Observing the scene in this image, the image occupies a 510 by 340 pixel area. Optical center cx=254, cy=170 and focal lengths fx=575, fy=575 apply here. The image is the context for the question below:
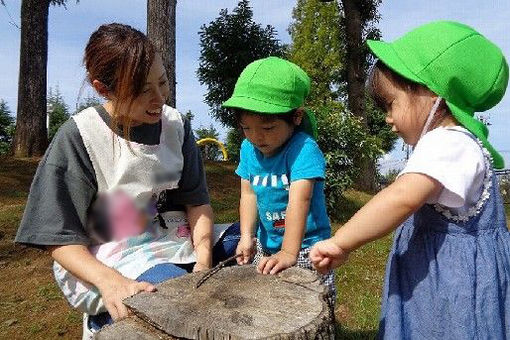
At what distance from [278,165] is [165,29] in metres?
5.03

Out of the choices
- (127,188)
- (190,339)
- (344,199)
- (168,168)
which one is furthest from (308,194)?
(344,199)

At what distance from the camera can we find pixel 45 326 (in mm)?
3809

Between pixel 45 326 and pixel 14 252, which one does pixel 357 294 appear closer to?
pixel 45 326

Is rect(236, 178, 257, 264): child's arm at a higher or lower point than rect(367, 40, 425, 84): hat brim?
lower

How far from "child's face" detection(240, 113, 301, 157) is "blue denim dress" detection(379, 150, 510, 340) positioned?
775 mm

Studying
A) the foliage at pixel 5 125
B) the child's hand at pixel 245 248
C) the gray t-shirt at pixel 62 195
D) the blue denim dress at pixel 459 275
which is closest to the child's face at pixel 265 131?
the child's hand at pixel 245 248

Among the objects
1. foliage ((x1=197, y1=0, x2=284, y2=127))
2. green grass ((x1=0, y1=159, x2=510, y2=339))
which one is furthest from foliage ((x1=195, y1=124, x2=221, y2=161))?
green grass ((x1=0, y1=159, x2=510, y2=339))

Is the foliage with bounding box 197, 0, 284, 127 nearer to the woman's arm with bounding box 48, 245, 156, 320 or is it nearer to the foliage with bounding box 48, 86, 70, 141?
the foliage with bounding box 48, 86, 70, 141

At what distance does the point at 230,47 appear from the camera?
14.0m

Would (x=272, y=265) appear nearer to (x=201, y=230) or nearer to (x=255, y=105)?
(x=201, y=230)

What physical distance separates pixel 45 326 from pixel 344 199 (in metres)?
6.66

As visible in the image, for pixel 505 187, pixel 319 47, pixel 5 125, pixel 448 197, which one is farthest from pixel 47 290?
pixel 319 47

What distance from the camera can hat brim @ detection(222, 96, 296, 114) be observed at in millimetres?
2350

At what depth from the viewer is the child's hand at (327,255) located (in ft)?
5.70
